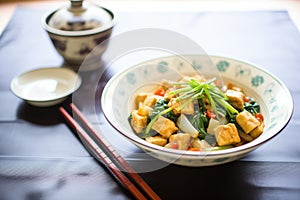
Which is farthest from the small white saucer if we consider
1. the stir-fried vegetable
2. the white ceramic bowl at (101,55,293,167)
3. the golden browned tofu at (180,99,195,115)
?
the golden browned tofu at (180,99,195,115)

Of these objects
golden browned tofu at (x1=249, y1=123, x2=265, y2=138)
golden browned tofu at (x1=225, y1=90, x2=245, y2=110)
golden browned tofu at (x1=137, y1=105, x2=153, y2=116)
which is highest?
golden browned tofu at (x1=225, y1=90, x2=245, y2=110)

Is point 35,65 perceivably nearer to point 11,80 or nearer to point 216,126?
point 11,80

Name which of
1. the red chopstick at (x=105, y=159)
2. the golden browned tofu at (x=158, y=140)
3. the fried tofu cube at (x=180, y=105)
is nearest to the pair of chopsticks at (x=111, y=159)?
the red chopstick at (x=105, y=159)

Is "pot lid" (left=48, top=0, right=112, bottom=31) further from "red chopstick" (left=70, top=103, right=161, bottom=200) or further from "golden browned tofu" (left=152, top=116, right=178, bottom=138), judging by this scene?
"golden browned tofu" (left=152, top=116, right=178, bottom=138)

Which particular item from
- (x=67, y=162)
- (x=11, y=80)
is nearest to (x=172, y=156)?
(x=67, y=162)

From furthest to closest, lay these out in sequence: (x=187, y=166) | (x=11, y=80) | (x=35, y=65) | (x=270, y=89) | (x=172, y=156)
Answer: (x=35, y=65) < (x=11, y=80) < (x=270, y=89) < (x=187, y=166) < (x=172, y=156)
